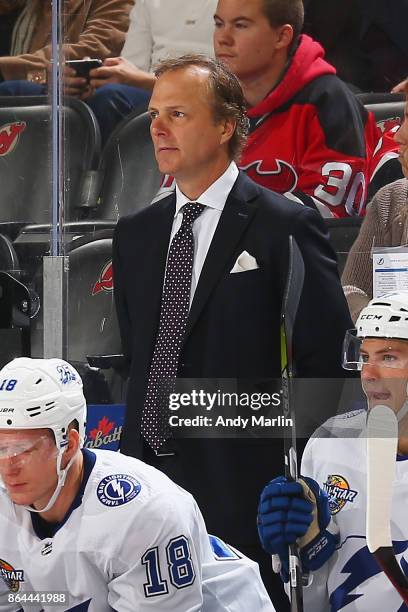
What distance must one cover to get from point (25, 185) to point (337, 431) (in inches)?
36.7

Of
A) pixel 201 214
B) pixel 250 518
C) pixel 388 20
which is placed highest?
pixel 388 20

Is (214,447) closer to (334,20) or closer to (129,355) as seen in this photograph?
(129,355)

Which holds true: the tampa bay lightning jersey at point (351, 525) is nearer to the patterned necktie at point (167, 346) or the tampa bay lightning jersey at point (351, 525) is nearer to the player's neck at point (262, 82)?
the patterned necktie at point (167, 346)

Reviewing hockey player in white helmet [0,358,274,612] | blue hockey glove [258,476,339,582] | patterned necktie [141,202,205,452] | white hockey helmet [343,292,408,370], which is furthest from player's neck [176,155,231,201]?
blue hockey glove [258,476,339,582]

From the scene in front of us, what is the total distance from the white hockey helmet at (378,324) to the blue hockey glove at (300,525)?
0.27m

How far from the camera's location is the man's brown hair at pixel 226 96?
284 cm

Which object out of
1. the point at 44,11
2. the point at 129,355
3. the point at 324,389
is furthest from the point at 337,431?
the point at 44,11

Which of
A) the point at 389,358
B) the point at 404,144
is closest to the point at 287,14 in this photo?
the point at 404,144

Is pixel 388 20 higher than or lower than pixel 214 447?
higher

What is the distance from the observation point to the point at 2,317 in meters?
3.03

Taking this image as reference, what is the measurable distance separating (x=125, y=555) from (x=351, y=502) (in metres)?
0.49

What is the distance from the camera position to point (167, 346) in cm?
278

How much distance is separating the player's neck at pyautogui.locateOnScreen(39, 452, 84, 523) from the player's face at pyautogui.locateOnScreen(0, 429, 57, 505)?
0.03 m

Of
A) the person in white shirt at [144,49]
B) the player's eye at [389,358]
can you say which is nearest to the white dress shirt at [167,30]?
the person in white shirt at [144,49]
